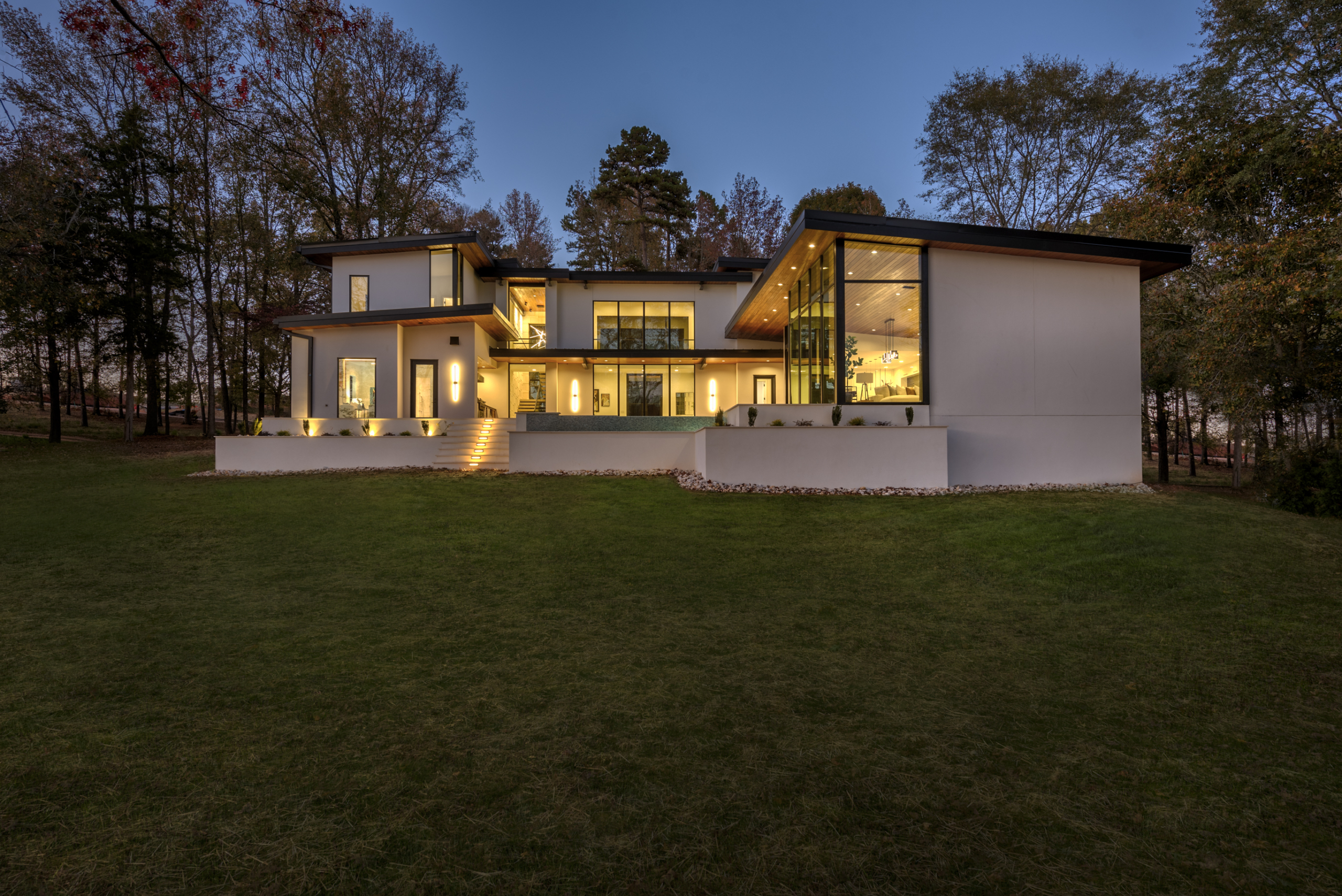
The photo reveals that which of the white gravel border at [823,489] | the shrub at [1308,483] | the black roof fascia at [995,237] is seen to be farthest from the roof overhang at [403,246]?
the shrub at [1308,483]

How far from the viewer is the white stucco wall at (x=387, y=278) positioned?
19.5 m

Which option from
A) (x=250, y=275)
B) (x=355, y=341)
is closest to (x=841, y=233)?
(x=355, y=341)

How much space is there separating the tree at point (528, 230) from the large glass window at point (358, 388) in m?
18.1

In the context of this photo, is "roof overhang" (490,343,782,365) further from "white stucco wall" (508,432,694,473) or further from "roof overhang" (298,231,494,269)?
"white stucco wall" (508,432,694,473)

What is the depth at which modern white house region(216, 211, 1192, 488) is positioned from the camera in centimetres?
1157

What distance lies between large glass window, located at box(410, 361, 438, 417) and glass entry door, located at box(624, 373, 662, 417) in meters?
7.21

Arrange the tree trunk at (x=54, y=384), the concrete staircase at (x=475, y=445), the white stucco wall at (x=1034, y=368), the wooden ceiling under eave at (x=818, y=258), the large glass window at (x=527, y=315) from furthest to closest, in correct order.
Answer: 1. the large glass window at (x=527, y=315)
2. the tree trunk at (x=54, y=384)
3. the concrete staircase at (x=475, y=445)
4. the white stucco wall at (x=1034, y=368)
5. the wooden ceiling under eave at (x=818, y=258)

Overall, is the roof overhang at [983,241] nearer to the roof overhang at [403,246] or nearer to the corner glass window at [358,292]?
the roof overhang at [403,246]

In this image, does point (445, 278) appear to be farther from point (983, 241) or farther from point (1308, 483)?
point (1308, 483)

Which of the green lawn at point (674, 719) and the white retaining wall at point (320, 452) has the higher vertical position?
the white retaining wall at point (320, 452)

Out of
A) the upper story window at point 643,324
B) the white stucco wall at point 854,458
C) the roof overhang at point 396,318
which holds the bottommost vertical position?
the white stucco wall at point 854,458

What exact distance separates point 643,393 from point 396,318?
9184 millimetres

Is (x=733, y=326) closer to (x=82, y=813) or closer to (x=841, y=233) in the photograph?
(x=841, y=233)

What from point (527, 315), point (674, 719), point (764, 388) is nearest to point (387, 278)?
point (527, 315)
